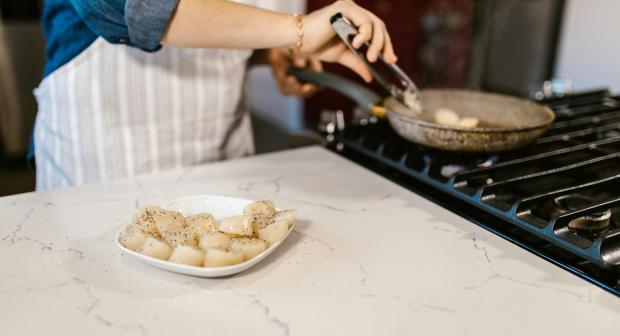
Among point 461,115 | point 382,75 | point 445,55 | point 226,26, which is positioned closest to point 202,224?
point 226,26

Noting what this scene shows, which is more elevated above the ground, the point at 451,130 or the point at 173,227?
the point at 451,130

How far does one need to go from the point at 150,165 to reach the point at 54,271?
56 cm

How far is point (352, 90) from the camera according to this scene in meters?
1.13

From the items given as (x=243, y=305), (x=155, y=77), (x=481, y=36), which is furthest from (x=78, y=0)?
(x=481, y=36)

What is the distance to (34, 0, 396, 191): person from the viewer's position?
1.05m

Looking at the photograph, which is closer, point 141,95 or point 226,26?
point 226,26

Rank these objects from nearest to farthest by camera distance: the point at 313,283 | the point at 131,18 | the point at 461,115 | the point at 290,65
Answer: the point at 313,283
the point at 131,18
the point at 461,115
the point at 290,65

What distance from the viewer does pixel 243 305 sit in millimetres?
627

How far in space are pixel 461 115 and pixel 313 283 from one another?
0.63m

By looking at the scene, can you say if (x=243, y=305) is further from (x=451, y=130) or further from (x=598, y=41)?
(x=598, y=41)

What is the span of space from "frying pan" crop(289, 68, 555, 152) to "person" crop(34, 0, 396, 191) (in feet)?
0.22

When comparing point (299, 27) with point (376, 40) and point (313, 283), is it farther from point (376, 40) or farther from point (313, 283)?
point (313, 283)

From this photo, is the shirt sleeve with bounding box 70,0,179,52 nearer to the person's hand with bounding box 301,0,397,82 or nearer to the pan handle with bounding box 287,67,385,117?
the person's hand with bounding box 301,0,397,82

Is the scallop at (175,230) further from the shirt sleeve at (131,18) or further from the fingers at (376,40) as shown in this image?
the fingers at (376,40)
